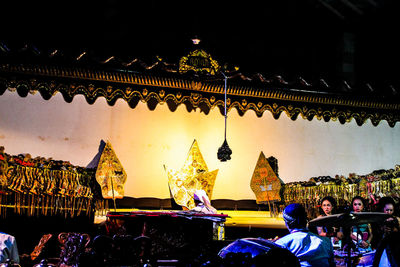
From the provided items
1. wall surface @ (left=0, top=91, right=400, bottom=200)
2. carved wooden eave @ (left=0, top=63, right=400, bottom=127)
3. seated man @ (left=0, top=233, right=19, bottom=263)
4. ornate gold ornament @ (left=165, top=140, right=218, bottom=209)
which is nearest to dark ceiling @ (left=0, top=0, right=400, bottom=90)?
carved wooden eave @ (left=0, top=63, right=400, bottom=127)

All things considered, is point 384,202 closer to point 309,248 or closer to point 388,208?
point 388,208

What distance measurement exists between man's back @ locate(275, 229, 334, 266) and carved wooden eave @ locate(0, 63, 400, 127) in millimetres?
3752

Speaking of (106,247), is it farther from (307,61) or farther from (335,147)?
Answer: (307,61)

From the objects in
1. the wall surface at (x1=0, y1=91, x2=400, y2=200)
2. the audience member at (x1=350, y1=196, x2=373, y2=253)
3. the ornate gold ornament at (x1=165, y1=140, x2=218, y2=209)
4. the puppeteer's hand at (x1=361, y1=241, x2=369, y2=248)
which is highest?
the wall surface at (x1=0, y1=91, x2=400, y2=200)

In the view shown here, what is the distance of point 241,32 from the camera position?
37.8ft

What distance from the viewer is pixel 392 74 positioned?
1248 centimetres

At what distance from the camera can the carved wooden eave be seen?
7.01 metres

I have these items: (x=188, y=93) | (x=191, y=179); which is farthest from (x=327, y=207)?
(x=188, y=93)

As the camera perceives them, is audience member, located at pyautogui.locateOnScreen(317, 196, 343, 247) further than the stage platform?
No

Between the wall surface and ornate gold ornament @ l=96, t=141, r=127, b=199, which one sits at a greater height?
the wall surface

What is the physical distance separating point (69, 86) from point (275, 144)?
3.91m

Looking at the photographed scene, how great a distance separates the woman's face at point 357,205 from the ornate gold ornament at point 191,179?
7.71 feet

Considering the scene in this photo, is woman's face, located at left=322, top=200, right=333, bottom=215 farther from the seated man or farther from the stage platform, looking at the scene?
the seated man

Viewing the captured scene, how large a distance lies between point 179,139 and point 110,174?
1.45m
